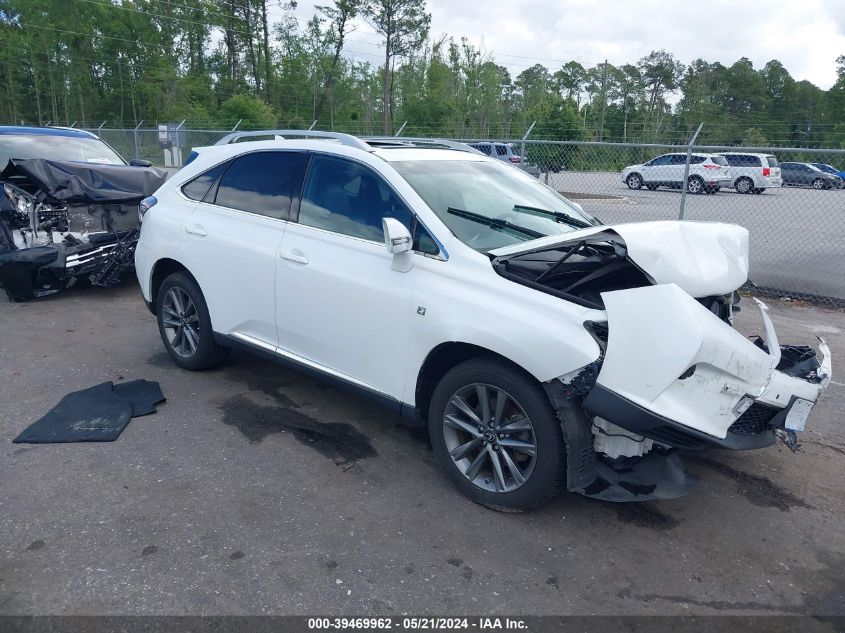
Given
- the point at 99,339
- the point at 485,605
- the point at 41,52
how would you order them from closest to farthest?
the point at 485,605 → the point at 99,339 → the point at 41,52

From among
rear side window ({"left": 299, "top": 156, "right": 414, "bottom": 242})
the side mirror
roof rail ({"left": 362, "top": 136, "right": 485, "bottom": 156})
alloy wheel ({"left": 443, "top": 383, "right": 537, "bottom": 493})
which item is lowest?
alloy wheel ({"left": 443, "top": 383, "right": 537, "bottom": 493})

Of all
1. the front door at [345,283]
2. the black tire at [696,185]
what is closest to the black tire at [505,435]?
the front door at [345,283]

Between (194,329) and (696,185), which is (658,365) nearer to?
(194,329)

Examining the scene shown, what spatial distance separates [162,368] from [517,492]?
3367 mm

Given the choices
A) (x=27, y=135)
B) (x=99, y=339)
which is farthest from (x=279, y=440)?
(x=27, y=135)

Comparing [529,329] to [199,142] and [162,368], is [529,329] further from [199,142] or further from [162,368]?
Answer: [199,142]

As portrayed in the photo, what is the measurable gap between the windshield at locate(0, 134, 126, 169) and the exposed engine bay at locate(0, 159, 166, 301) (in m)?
1.23

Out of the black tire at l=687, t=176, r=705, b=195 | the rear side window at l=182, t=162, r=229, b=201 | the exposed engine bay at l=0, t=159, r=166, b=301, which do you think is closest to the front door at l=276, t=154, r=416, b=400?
the rear side window at l=182, t=162, r=229, b=201

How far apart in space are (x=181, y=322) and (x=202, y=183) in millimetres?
1106

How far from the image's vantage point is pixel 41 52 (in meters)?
49.1

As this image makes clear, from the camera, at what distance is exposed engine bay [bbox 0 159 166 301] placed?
23.4 ft

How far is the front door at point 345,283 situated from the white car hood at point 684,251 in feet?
2.22

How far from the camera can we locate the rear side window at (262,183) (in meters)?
4.41

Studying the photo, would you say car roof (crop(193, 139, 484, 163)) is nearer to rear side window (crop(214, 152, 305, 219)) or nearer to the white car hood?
rear side window (crop(214, 152, 305, 219))
